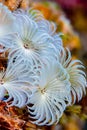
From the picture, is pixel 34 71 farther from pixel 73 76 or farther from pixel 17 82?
pixel 73 76

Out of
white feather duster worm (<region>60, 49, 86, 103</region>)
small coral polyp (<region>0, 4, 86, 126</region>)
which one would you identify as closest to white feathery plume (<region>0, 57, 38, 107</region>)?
Answer: small coral polyp (<region>0, 4, 86, 126</region>)

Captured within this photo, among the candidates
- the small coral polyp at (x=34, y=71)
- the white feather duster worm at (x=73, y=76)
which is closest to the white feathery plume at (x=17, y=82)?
the small coral polyp at (x=34, y=71)

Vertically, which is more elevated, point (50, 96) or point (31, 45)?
point (31, 45)

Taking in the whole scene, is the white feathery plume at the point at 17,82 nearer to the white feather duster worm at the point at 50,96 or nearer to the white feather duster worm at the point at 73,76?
the white feather duster worm at the point at 50,96

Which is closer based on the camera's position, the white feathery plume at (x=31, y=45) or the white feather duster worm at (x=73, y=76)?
the white feathery plume at (x=31, y=45)

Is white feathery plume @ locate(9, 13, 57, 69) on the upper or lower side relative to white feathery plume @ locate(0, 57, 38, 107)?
upper

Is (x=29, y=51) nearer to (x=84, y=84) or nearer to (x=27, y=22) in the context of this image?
(x=27, y=22)

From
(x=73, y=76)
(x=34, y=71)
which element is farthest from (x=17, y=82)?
(x=73, y=76)

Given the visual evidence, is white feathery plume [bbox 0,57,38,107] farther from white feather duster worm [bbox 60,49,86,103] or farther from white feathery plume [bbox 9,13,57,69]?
white feather duster worm [bbox 60,49,86,103]
